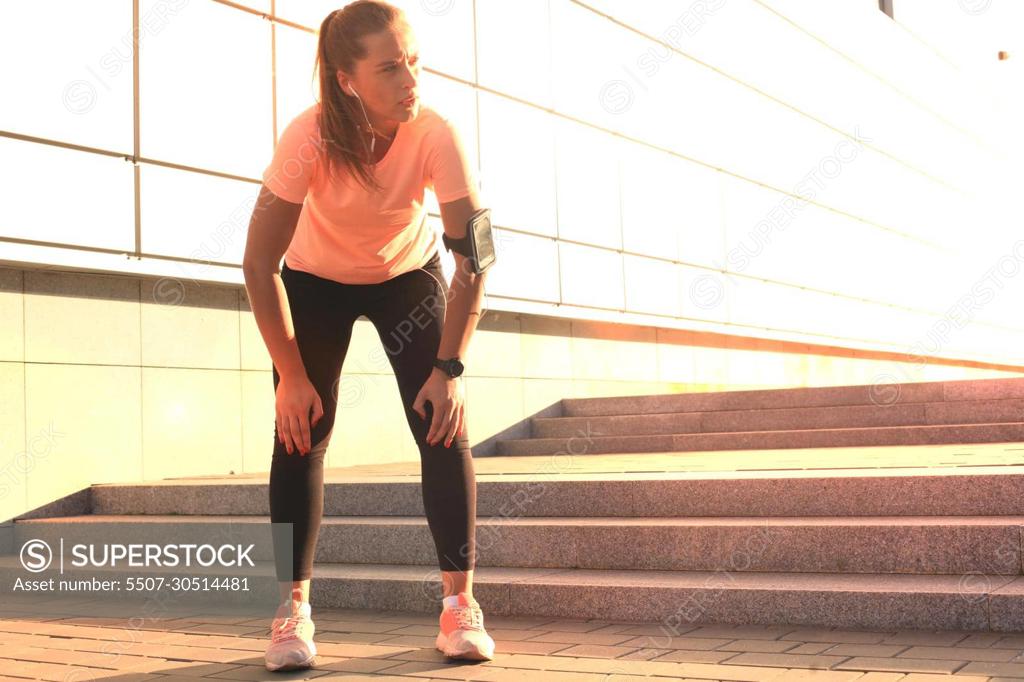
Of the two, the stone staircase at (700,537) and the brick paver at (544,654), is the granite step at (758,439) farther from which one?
the brick paver at (544,654)

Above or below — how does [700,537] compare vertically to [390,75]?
below

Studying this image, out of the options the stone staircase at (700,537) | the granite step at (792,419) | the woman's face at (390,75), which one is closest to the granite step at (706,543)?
the stone staircase at (700,537)

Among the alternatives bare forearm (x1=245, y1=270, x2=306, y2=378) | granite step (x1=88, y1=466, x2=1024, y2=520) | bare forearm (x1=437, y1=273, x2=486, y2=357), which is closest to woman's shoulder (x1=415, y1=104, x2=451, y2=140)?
bare forearm (x1=437, y1=273, x2=486, y2=357)

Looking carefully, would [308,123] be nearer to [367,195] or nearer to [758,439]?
[367,195]

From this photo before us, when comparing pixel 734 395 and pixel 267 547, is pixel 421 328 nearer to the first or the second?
pixel 267 547

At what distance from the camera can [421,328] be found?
140 inches

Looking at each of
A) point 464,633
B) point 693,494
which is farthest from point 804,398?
point 464,633

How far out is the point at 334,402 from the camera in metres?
3.58

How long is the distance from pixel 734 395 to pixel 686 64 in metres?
5.31

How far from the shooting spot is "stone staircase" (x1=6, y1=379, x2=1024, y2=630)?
3896mm

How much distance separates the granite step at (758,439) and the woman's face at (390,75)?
557 centimetres

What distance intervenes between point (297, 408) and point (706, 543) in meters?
1.82

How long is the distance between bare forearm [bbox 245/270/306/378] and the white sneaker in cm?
72

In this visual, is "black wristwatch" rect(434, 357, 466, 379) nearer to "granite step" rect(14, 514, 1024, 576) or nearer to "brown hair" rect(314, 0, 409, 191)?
"brown hair" rect(314, 0, 409, 191)
